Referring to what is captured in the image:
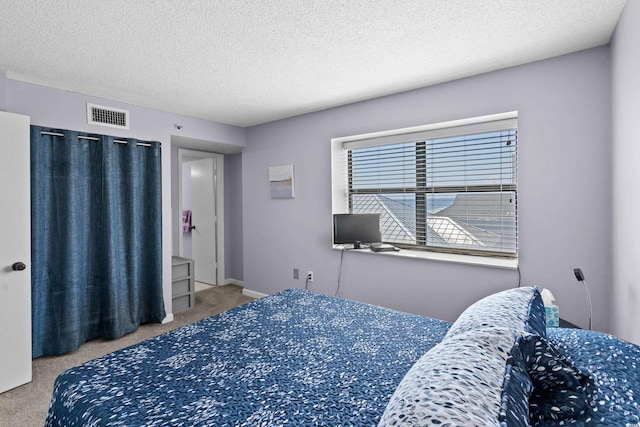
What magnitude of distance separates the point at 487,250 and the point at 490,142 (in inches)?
39.8

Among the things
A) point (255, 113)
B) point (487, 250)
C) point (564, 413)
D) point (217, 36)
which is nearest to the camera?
point (564, 413)

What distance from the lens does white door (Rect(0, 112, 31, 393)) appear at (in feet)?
7.59

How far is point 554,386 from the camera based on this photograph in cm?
92

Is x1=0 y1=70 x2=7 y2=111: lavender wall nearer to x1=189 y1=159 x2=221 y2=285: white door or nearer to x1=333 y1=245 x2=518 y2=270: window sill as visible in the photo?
x1=189 y1=159 x2=221 y2=285: white door

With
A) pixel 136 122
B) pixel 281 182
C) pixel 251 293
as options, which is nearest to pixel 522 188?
pixel 281 182

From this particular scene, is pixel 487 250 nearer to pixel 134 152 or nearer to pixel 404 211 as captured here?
pixel 404 211

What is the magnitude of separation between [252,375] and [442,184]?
→ 8.72 ft

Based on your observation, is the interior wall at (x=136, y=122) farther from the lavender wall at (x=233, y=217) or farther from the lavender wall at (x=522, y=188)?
the lavender wall at (x=522, y=188)

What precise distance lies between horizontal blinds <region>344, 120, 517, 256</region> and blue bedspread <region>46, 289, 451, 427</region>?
1523 millimetres

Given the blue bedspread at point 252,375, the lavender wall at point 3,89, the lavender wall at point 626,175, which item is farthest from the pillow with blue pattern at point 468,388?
the lavender wall at point 3,89

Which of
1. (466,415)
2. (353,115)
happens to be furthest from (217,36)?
(466,415)

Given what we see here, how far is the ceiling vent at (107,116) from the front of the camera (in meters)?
3.18

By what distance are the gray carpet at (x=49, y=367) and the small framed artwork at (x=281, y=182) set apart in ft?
5.26

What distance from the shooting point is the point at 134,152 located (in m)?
3.44
